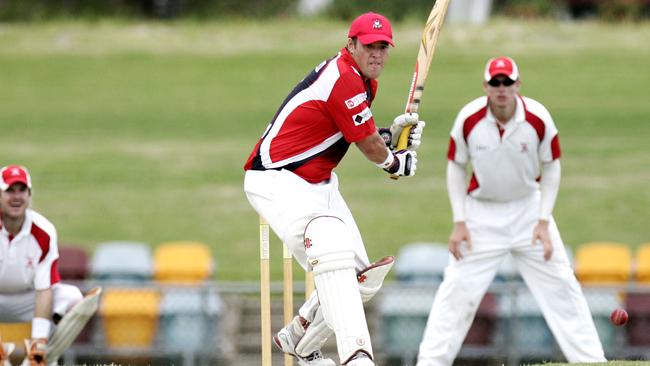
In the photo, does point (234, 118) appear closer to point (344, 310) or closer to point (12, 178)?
point (12, 178)

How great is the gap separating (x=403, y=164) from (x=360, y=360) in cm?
96

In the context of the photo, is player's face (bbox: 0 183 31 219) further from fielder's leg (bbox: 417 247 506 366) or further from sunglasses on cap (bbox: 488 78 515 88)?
sunglasses on cap (bbox: 488 78 515 88)

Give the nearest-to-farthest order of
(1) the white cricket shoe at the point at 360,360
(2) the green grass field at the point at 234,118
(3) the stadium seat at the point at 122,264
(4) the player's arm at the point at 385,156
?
(1) the white cricket shoe at the point at 360,360 < (4) the player's arm at the point at 385,156 < (3) the stadium seat at the point at 122,264 < (2) the green grass field at the point at 234,118

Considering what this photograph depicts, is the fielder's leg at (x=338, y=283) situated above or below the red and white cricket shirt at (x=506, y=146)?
below

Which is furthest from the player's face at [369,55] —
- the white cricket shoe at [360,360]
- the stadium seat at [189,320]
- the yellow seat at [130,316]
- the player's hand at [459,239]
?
the yellow seat at [130,316]

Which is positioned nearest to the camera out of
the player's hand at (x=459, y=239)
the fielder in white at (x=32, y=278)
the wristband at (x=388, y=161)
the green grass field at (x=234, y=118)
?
the wristband at (x=388, y=161)

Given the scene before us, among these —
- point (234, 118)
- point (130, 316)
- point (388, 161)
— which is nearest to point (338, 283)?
point (388, 161)

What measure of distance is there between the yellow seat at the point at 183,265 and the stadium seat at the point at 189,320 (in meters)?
0.72

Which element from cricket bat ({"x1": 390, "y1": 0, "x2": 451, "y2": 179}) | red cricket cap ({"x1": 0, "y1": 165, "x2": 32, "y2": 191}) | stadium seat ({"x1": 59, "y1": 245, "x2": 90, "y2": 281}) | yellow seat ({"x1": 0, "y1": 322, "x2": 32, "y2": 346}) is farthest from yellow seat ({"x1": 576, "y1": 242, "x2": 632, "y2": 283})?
red cricket cap ({"x1": 0, "y1": 165, "x2": 32, "y2": 191})

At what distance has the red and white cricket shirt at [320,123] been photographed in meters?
5.54

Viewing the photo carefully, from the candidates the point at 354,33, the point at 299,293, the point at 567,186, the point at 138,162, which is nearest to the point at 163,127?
the point at 138,162

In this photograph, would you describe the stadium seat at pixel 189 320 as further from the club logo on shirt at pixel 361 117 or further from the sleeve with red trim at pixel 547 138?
the club logo on shirt at pixel 361 117

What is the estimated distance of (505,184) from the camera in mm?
7316

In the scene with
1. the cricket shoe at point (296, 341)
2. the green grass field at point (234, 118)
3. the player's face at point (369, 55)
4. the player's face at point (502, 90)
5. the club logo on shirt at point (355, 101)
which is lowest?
the cricket shoe at point (296, 341)
